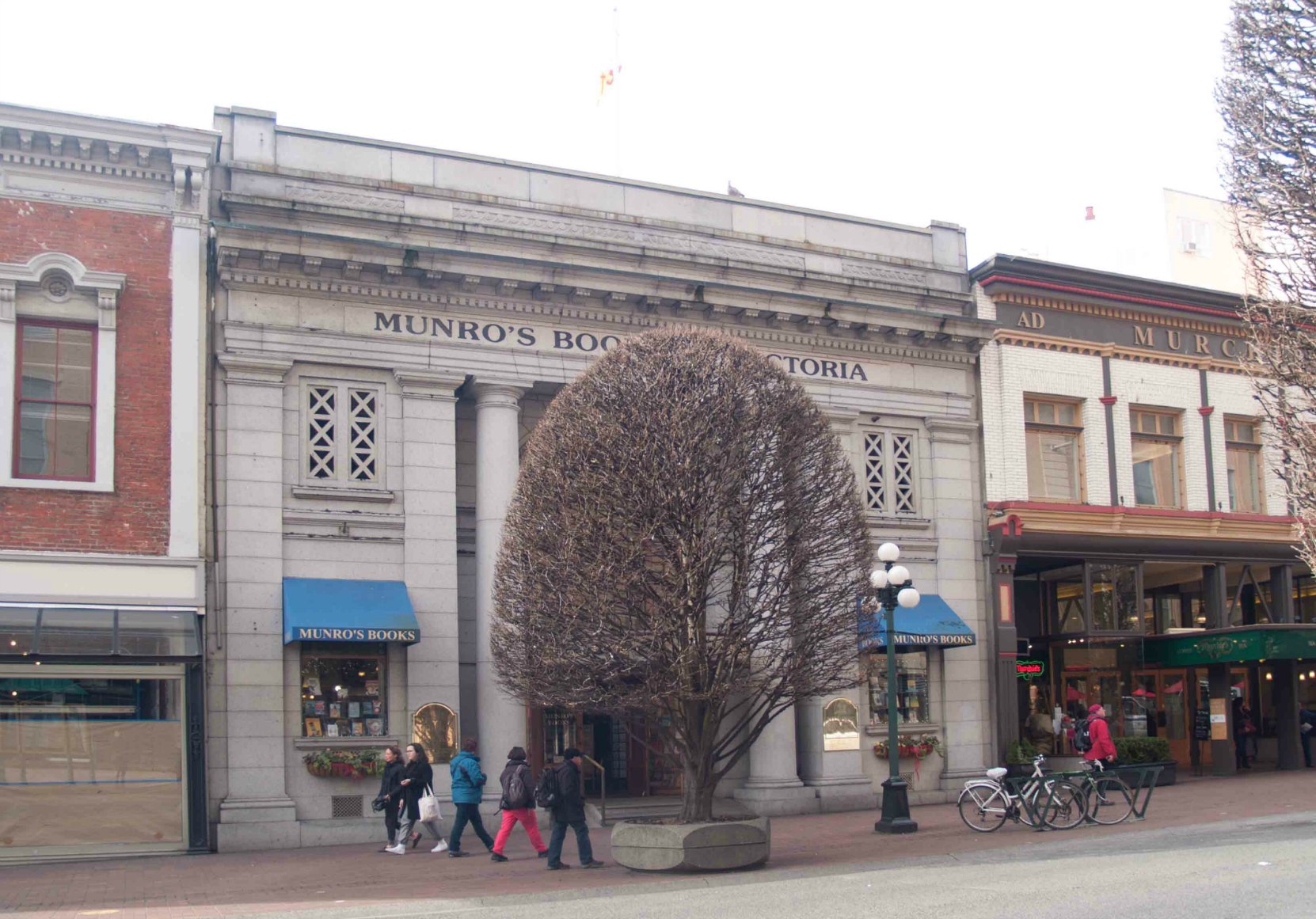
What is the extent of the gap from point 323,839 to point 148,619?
13.4 feet

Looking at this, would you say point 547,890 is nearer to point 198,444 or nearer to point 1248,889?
point 1248,889

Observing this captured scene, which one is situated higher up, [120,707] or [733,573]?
[733,573]

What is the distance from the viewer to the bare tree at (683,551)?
15953 millimetres

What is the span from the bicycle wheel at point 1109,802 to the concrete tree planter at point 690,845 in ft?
18.3

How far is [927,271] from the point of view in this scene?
27094mm

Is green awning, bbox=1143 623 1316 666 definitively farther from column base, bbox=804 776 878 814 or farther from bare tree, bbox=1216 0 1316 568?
column base, bbox=804 776 878 814

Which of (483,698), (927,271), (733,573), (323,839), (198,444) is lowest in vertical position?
(323,839)

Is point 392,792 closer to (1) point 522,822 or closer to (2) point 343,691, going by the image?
(1) point 522,822

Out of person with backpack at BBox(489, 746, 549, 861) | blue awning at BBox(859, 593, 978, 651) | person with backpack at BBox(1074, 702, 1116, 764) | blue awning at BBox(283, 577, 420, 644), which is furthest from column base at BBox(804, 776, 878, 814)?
blue awning at BBox(283, 577, 420, 644)

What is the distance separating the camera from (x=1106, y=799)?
19.8 meters

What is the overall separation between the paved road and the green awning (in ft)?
39.8

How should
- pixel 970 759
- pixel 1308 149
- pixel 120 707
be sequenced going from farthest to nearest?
pixel 970 759 → pixel 1308 149 → pixel 120 707

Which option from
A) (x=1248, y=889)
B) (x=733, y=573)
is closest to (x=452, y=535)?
(x=733, y=573)

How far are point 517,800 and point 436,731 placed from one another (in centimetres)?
429
